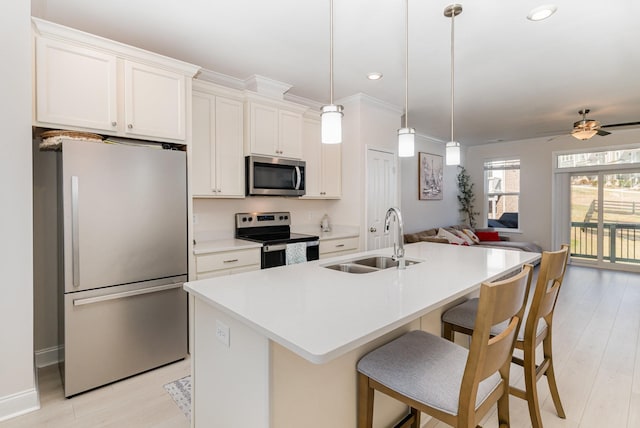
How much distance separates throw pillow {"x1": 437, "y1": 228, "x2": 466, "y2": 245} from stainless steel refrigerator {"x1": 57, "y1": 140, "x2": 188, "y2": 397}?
15.2 feet

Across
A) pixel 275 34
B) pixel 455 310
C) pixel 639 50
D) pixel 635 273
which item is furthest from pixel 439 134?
pixel 455 310

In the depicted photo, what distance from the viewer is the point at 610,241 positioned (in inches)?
241

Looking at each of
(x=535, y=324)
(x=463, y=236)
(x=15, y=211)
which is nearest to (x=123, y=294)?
(x=15, y=211)

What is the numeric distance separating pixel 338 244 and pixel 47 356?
281 centimetres

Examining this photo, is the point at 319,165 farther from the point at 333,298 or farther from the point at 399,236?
the point at 333,298

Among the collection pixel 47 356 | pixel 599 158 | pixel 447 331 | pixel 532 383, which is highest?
pixel 599 158

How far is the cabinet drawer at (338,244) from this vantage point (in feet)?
12.1

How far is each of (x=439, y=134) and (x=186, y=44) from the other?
5.03m

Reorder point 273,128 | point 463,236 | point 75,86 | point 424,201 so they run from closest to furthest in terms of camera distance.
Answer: point 75,86, point 273,128, point 463,236, point 424,201

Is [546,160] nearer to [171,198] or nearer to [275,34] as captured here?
[275,34]

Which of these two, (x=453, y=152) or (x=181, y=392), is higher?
(x=453, y=152)

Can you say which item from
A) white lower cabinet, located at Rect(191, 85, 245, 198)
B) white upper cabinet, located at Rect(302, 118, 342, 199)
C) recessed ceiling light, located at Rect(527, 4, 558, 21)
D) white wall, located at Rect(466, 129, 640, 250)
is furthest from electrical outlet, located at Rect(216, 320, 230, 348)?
white wall, located at Rect(466, 129, 640, 250)

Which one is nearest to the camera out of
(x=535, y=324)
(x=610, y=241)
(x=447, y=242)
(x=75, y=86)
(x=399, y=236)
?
(x=535, y=324)

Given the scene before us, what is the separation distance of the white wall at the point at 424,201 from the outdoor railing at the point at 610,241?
227 centimetres
